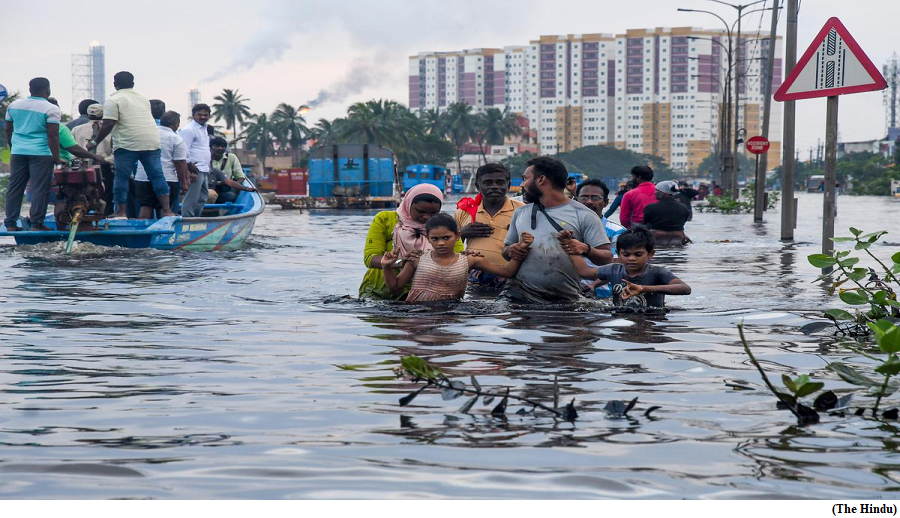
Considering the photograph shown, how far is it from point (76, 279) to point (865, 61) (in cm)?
808

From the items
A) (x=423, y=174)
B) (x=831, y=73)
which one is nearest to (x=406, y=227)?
(x=831, y=73)

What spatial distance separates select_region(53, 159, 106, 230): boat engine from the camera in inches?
587

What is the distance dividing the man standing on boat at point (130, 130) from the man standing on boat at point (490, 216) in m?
A: 6.39

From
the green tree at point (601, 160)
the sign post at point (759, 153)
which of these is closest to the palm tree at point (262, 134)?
the green tree at point (601, 160)

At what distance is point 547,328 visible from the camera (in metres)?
8.11

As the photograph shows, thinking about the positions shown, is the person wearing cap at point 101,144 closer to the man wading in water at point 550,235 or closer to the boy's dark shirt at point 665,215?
the boy's dark shirt at point 665,215

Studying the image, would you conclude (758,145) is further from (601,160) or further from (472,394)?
(601,160)

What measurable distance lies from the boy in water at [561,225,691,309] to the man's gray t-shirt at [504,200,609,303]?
276 millimetres

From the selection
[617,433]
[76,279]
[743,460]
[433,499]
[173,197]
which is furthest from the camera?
[173,197]

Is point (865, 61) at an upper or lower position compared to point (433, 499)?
upper

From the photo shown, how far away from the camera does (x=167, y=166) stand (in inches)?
640

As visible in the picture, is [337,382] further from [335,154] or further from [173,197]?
[335,154]

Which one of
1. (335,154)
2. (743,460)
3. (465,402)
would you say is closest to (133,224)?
(465,402)

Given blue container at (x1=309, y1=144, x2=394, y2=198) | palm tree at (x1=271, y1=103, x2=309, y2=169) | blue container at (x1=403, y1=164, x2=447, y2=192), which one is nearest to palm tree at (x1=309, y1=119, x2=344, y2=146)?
palm tree at (x1=271, y1=103, x2=309, y2=169)
